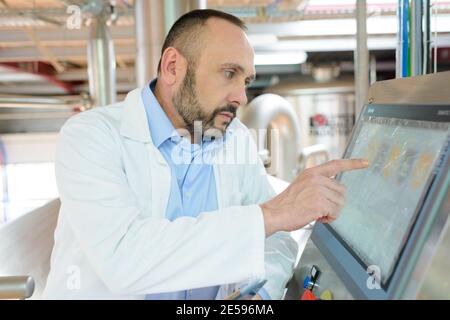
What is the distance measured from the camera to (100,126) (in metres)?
0.76

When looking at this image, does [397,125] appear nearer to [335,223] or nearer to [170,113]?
[335,223]

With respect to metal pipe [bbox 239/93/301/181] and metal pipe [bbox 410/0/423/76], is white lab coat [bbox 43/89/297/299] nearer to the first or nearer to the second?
metal pipe [bbox 410/0/423/76]

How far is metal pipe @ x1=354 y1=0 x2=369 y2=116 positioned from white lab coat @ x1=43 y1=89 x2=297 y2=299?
0.39 meters

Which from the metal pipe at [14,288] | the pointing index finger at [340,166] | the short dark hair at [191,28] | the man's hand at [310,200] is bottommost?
the metal pipe at [14,288]

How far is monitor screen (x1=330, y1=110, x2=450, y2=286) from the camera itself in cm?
46

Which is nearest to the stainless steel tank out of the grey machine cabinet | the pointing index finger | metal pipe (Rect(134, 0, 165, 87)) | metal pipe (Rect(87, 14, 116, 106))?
metal pipe (Rect(87, 14, 116, 106))

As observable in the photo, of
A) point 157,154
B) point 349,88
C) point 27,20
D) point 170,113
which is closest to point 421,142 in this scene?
point 157,154

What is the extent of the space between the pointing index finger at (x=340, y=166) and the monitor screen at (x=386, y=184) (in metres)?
0.04

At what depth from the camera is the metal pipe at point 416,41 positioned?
2.69 feet

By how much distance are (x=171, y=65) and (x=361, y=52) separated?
1.42 feet

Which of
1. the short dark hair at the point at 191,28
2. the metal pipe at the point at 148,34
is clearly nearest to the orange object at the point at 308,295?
the short dark hair at the point at 191,28

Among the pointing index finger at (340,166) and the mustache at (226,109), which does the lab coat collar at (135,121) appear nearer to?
the mustache at (226,109)

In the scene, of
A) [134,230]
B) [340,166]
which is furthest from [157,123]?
[340,166]

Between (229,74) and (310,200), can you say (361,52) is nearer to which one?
(229,74)
